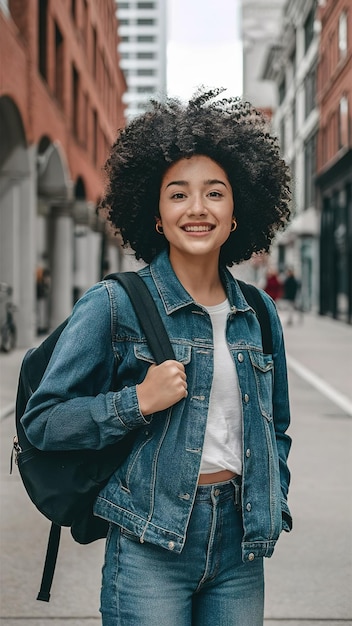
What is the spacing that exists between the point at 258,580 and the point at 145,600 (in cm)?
33

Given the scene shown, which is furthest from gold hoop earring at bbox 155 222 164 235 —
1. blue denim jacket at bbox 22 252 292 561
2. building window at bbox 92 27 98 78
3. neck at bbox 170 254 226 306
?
building window at bbox 92 27 98 78

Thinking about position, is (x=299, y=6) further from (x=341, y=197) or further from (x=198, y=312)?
(x=198, y=312)

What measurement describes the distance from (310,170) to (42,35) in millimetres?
22796

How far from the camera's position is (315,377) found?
14.9 m

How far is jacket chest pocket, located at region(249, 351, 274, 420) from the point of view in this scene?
2.42 metres

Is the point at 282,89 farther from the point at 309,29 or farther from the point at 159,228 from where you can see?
the point at 159,228

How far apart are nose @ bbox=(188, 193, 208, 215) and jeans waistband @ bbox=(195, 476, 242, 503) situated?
69 centimetres

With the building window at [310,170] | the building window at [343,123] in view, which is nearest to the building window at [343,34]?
the building window at [343,123]

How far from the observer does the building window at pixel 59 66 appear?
25.4 meters

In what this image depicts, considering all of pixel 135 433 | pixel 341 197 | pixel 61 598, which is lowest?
pixel 61 598

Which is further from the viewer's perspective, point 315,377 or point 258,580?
point 315,377

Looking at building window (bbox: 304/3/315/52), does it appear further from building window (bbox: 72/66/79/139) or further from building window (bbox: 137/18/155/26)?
building window (bbox: 137/18/155/26)

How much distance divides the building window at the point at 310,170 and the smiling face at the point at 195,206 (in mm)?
38702

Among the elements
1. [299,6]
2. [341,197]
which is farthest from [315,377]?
[299,6]
